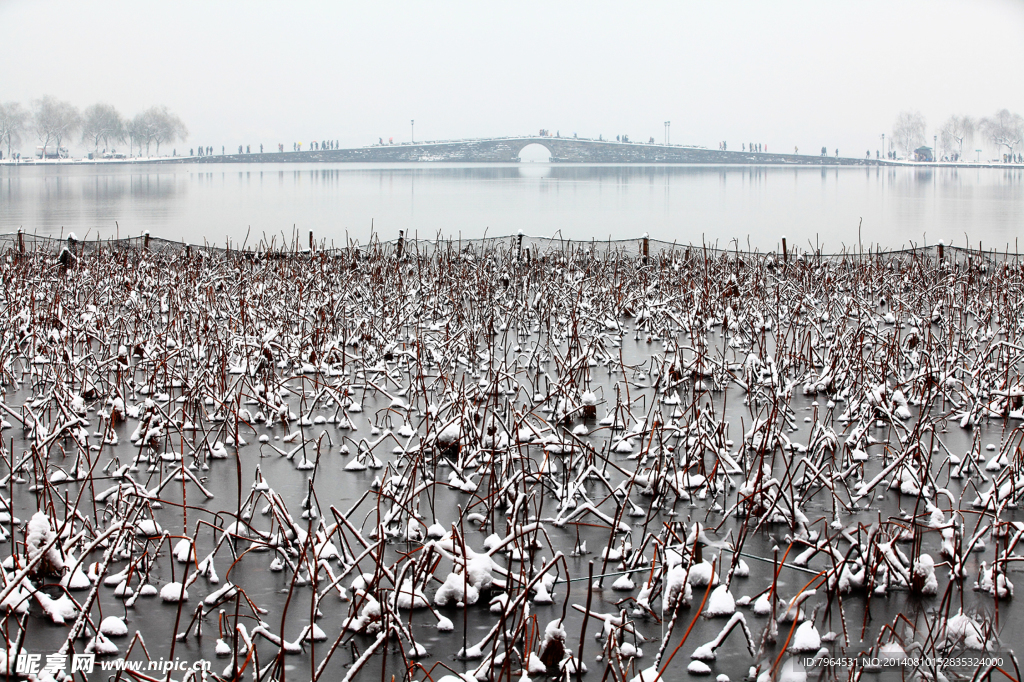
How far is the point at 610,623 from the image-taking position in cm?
325

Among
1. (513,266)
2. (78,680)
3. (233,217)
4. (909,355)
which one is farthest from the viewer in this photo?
(233,217)

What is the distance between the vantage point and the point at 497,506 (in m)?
4.70

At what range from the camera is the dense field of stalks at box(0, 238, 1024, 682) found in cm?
336

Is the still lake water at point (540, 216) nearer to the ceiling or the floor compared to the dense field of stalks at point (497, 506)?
nearer to the ceiling

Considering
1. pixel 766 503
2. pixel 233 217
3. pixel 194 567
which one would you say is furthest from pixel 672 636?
pixel 233 217

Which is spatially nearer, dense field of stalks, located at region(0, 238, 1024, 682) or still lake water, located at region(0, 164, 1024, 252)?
dense field of stalks, located at region(0, 238, 1024, 682)

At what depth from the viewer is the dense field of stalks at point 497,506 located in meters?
3.36

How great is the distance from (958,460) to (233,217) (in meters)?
36.6

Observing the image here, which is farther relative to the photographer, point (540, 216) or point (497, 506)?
point (540, 216)

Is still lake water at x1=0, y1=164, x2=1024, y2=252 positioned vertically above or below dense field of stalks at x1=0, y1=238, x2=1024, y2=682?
above

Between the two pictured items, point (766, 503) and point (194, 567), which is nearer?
point (194, 567)

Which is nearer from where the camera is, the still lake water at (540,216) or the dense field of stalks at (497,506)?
the dense field of stalks at (497,506)

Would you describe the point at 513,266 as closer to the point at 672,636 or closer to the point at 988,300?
the point at 988,300

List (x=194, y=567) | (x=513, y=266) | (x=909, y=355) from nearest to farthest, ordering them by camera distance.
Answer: (x=194, y=567)
(x=909, y=355)
(x=513, y=266)
